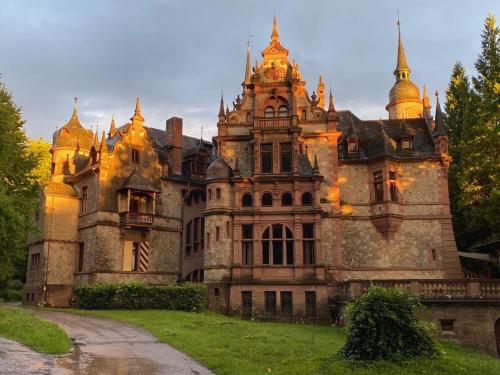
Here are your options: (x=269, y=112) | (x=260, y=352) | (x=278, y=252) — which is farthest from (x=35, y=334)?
(x=269, y=112)

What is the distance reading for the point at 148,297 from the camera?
108 feet

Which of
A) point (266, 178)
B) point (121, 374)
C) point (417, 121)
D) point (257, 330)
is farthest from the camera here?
point (417, 121)

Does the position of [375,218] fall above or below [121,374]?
above

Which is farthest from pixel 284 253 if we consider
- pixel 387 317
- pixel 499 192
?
pixel 387 317

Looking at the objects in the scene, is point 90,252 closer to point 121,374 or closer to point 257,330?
point 257,330

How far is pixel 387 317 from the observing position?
14422mm

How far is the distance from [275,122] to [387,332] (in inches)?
961

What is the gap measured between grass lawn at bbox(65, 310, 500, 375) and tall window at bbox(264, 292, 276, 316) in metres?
5.72

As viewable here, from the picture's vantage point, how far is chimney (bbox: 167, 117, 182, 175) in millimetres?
44344

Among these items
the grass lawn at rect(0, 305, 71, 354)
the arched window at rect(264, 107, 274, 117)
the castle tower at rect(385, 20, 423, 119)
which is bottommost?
the grass lawn at rect(0, 305, 71, 354)

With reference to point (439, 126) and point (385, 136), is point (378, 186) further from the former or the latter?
point (439, 126)

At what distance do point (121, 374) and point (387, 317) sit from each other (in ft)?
24.2

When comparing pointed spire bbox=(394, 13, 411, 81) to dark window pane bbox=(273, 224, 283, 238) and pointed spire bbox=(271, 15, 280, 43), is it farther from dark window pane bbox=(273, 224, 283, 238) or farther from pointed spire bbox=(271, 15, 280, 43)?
dark window pane bbox=(273, 224, 283, 238)

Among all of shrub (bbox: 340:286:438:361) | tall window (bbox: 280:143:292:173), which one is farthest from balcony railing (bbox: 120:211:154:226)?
shrub (bbox: 340:286:438:361)
